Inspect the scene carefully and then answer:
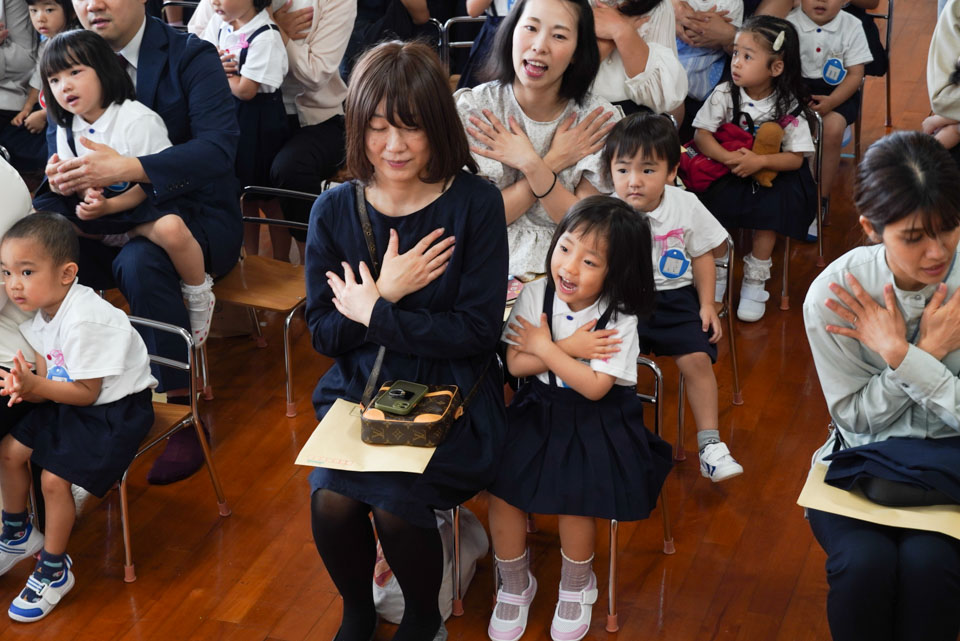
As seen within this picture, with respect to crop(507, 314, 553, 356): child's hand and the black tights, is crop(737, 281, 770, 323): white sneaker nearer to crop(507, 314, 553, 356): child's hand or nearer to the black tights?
crop(507, 314, 553, 356): child's hand

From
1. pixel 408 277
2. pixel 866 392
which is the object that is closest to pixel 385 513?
pixel 408 277

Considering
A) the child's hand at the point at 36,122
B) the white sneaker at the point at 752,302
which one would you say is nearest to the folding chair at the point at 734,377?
the white sneaker at the point at 752,302

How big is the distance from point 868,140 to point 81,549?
4.09 m

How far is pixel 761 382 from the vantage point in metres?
3.73

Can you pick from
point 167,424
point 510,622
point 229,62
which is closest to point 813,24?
point 229,62

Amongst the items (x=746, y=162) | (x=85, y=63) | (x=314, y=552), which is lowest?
(x=314, y=552)

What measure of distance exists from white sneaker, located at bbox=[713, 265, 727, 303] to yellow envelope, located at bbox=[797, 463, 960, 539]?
1.20 m

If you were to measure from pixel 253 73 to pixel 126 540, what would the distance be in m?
1.74

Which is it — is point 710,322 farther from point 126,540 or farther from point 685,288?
point 126,540

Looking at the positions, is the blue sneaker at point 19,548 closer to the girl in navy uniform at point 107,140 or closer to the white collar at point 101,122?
the girl in navy uniform at point 107,140

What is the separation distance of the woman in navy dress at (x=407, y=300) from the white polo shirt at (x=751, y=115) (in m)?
1.71

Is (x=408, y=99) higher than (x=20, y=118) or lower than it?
higher

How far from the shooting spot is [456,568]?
2.71 meters

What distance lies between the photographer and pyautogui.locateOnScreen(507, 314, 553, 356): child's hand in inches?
A: 102
